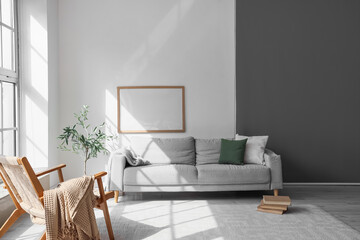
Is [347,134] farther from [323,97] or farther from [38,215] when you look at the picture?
[38,215]

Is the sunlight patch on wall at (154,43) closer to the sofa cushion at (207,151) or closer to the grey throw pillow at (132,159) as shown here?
the grey throw pillow at (132,159)

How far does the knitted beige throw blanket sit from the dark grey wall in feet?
11.5

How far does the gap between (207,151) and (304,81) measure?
2004 millimetres

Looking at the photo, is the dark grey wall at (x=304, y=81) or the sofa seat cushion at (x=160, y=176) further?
the dark grey wall at (x=304, y=81)

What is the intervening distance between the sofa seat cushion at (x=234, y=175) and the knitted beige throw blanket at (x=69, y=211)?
2.04 m

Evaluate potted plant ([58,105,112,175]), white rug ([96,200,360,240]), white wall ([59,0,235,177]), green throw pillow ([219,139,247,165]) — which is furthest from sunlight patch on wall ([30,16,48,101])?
green throw pillow ([219,139,247,165])

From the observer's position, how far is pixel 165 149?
530 cm

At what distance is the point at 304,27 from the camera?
18.8 feet

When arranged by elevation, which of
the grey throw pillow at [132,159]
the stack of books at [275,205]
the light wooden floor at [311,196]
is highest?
the grey throw pillow at [132,159]

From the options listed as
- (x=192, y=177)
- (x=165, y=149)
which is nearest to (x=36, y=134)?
(x=165, y=149)

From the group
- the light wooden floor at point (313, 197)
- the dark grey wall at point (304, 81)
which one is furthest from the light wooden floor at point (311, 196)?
the dark grey wall at point (304, 81)

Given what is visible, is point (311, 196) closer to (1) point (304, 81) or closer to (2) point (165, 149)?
(1) point (304, 81)

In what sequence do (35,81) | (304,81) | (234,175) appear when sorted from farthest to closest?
1. (304,81)
2. (35,81)
3. (234,175)

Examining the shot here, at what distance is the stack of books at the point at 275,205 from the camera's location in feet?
13.4
